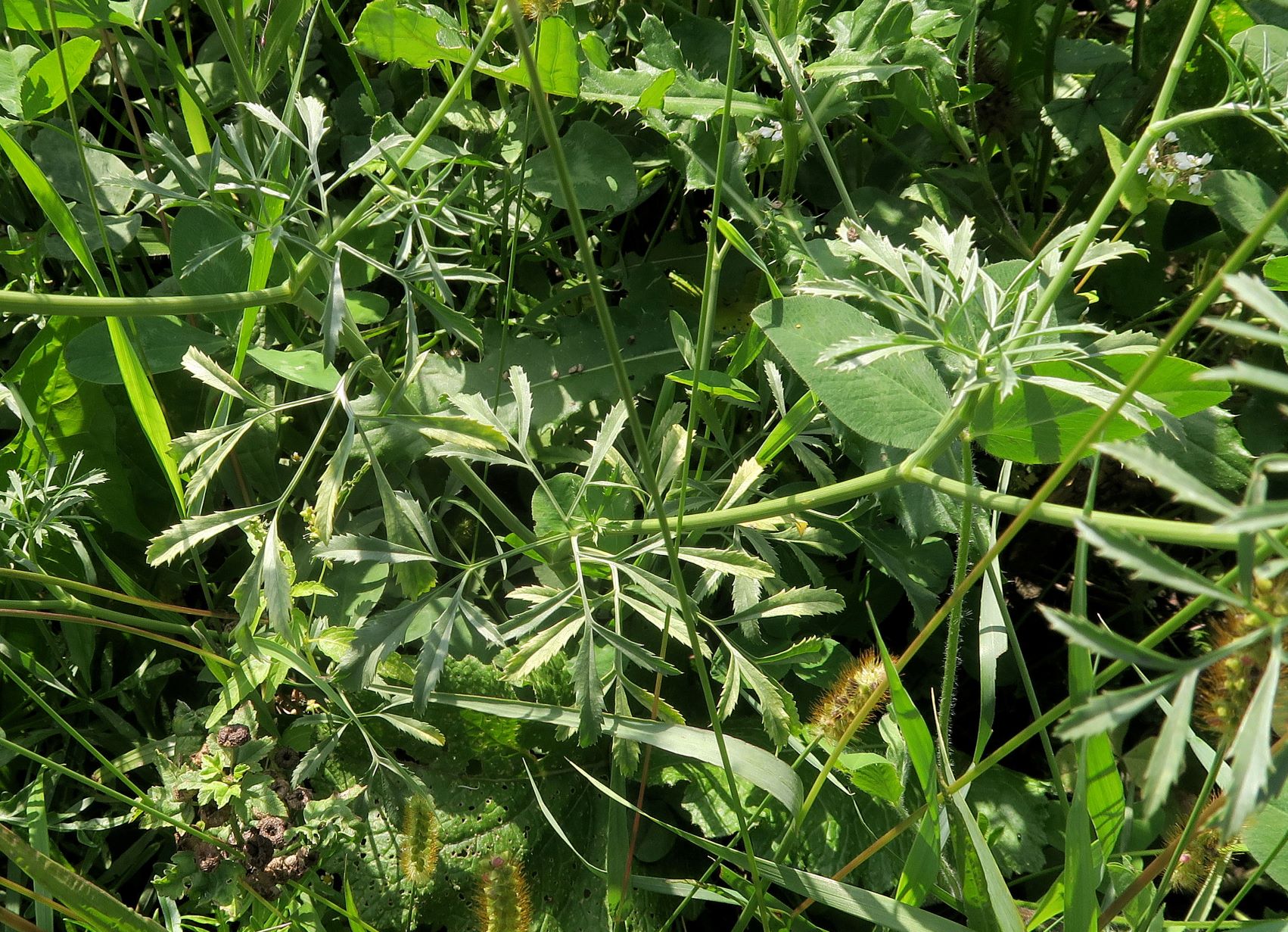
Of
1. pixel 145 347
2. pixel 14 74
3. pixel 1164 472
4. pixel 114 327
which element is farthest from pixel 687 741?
pixel 14 74

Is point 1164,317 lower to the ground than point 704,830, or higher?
higher

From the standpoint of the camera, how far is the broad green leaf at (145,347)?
1608 millimetres

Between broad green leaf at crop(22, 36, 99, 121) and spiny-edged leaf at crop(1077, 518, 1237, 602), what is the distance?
1.63m

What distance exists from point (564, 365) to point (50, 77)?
0.95 m

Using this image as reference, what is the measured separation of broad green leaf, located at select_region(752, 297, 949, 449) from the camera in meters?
1.22

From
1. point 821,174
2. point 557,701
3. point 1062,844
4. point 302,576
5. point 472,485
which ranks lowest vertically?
point 1062,844

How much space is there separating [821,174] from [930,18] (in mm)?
430

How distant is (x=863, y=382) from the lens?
1.25m

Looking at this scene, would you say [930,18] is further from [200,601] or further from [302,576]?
[200,601]

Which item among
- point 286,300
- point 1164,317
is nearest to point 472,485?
point 286,300

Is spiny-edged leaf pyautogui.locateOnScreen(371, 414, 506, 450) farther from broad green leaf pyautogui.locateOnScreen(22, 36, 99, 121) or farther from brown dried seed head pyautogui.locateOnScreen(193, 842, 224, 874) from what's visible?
broad green leaf pyautogui.locateOnScreen(22, 36, 99, 121)

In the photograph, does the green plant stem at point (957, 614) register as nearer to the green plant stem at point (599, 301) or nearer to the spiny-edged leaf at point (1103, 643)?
the green plant stem at point (599, 301)

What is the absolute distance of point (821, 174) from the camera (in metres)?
1.92

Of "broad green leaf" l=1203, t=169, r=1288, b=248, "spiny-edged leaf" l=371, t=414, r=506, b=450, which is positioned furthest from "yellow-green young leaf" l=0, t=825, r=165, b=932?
"broad green leaf" l=1203, t=169, r=1288, b=248
